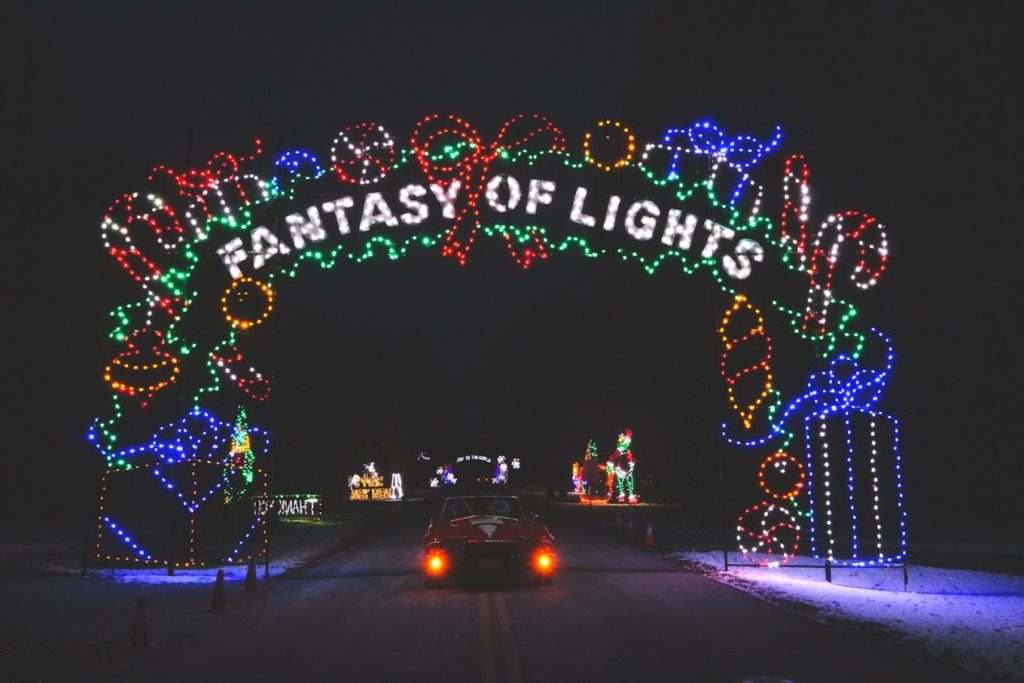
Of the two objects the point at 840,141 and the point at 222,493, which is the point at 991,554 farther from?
the point at 222,493

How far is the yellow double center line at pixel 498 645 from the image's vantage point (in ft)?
29.4

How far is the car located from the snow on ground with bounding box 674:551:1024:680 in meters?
3.15

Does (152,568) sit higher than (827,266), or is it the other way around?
(827,266)

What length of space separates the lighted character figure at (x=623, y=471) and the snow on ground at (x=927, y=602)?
1381 inches

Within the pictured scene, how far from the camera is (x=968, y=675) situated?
9047mm

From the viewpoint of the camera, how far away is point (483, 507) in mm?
17359

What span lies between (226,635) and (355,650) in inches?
81.8

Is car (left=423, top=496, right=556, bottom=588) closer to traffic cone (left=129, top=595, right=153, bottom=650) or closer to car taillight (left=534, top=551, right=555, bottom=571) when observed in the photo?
car taillight (left=534, top=551, right=555, bottom=571)

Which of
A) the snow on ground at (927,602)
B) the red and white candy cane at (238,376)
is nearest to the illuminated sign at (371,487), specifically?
the red and white candy cane at (238,376)

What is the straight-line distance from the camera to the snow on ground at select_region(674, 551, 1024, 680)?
10.3 metres

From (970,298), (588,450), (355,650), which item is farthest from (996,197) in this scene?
(588,450)

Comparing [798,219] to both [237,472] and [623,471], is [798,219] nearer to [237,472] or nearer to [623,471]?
[237,472]

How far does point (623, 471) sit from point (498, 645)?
49164 millimetres

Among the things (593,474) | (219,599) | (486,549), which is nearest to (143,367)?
(219,599)
